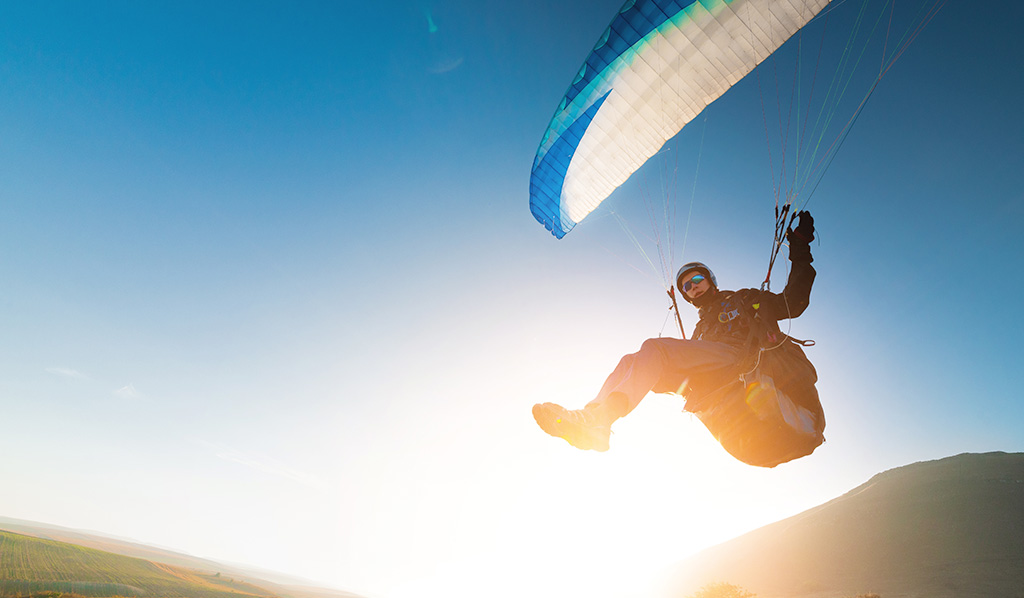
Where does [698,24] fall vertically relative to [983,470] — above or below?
below

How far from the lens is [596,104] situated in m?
7.68

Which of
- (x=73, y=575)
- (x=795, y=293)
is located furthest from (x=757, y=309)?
(x=73, y=575)

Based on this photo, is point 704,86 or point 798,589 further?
point 798,589

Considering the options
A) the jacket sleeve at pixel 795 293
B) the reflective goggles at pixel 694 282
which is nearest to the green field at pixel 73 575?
the reflective goggles at pixel 694 282

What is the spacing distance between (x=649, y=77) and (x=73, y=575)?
236ft

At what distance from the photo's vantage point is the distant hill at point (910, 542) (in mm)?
36156

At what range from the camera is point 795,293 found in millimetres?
3906

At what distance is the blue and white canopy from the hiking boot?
20.7 feet

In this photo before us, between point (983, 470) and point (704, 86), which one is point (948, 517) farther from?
point (704, 86)

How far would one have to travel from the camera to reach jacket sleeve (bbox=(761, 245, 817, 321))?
388 centimetres

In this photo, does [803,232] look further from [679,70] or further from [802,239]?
[679,70]

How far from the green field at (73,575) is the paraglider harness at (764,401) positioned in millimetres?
55866

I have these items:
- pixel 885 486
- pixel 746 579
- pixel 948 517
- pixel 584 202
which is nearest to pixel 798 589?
pixel 746 579

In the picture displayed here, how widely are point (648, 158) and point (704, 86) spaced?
1511mm
